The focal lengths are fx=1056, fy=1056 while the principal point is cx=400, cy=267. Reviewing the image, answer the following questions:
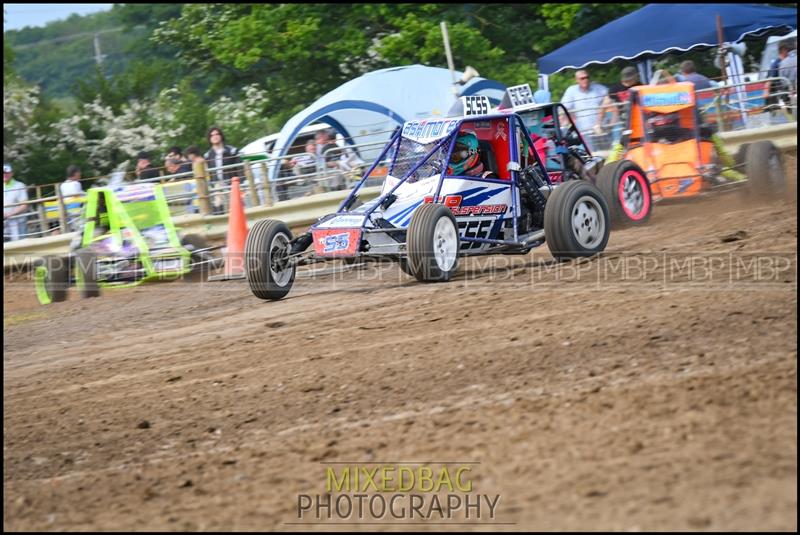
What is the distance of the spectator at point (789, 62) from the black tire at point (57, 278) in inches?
360

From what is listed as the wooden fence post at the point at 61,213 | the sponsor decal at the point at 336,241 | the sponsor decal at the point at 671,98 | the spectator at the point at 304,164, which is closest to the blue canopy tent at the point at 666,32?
the spectator at the point at 304,164

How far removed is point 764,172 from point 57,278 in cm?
791

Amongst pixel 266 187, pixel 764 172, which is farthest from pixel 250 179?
pixel 764 172

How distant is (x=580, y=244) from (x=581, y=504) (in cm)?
542

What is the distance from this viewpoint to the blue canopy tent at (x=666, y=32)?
53.4ft

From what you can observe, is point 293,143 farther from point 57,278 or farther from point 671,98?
point 671,98

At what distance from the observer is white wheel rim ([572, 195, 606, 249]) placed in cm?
873

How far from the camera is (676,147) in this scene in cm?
1165

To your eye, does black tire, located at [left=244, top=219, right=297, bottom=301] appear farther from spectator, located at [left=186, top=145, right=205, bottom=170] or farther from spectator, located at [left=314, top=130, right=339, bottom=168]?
spectator, located at [left=186, top=145, right=205, bottom=170]

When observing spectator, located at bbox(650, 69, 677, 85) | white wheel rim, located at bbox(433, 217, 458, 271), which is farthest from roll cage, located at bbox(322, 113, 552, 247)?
spectator, located at bbox(650, 69, 677, 85)

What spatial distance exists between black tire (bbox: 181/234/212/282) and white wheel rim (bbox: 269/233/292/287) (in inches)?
102

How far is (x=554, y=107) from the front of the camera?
1059cm

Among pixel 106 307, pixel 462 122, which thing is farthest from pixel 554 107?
pixel 106 307

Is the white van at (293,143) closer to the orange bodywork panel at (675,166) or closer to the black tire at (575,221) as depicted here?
the orange bodywork panel at (675,166)
